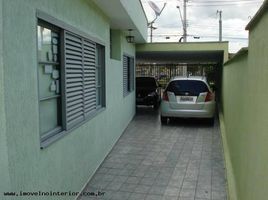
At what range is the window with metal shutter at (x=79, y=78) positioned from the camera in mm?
4656

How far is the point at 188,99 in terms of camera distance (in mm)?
10836

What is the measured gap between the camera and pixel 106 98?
724cm

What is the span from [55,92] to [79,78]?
1.06 metres

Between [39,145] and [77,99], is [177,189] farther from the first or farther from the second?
A: [39,145]

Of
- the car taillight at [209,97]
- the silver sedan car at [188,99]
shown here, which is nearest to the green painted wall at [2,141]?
the silver sedan car at [188,99]

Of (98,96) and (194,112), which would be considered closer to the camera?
(98,96)

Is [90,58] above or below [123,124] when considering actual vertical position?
above

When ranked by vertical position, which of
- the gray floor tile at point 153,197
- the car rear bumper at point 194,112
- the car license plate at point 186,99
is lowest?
the gray floor tile at point 153,197

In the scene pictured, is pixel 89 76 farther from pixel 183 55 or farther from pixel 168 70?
pixel 168 70

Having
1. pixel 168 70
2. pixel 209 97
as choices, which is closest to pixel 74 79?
pixel 209 97

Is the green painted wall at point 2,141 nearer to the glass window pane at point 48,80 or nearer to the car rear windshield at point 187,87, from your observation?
the glass window pane at point 48,80

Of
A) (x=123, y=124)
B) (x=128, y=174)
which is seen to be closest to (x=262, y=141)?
(x=128, y=174)

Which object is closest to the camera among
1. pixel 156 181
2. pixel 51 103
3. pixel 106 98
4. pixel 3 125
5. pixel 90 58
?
pixel 3 125

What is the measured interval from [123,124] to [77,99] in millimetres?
4854
